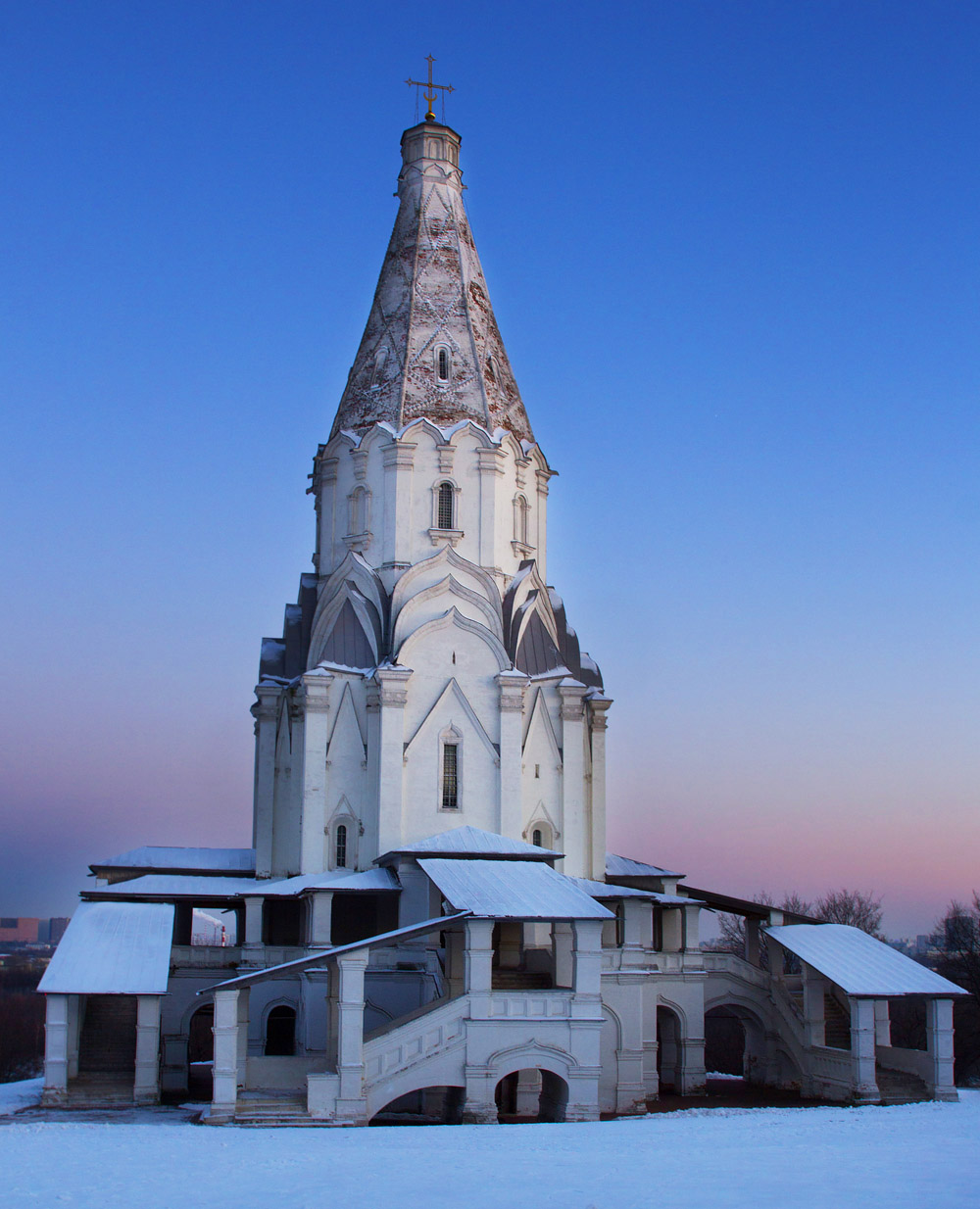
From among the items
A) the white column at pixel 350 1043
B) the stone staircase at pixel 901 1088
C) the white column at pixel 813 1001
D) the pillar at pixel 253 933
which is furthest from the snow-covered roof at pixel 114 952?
the stone staircase at pixel 901 1088

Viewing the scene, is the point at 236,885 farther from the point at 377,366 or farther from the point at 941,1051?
the point at 941,1051

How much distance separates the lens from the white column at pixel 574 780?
2809 cm

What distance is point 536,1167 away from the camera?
1406cm

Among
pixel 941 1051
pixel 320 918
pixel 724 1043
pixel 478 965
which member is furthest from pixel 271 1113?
pixel 724 1043

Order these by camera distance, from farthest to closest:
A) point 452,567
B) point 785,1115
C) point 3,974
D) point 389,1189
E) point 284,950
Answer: point 3,974 → point 452,567 → point 284,950 → point 785,1115 → point 389,1189

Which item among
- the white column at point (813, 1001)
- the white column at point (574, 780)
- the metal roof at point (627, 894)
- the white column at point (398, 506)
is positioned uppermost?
the white column at point (398, 506)

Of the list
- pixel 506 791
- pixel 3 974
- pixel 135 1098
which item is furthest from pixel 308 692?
pixel 3 974

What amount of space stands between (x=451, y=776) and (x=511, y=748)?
1430 mm

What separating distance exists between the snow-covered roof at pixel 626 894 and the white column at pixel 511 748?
6.06 ft

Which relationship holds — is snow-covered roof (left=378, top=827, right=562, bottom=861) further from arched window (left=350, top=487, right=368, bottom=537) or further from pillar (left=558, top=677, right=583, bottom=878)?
arched window (left=350, top=487, right=368, bottom=537)

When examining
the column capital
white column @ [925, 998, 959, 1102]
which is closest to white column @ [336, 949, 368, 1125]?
the column capital

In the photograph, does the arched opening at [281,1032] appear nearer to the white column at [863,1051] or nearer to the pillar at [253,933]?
the pillar at [253,933]

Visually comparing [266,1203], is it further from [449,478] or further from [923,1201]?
[449,478]

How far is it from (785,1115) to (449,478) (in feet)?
50.7
